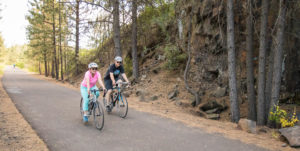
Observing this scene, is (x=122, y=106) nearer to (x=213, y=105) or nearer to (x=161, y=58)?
(x=213, y=105)

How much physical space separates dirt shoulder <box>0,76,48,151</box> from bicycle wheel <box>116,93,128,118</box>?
280 centimetres

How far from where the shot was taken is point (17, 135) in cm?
528

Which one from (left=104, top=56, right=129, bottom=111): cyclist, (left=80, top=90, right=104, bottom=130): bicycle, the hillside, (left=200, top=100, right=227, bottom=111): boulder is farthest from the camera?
(left=200, top=100, right=227, bottom=111): boulder

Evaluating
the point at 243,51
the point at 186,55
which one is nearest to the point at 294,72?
the point at 243,51

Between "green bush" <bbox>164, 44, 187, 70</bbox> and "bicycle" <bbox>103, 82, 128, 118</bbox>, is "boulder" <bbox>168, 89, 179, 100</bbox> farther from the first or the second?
"bicycle" <bbox>103, 82, 128, 118</bbox>

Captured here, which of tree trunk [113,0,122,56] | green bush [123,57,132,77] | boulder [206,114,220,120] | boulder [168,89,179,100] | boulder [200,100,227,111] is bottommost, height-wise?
boulder [206,114,220,120]

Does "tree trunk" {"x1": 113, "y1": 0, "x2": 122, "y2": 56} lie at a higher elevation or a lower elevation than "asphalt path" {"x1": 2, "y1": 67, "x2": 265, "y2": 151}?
higher

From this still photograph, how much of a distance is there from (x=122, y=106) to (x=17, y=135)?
322 cm

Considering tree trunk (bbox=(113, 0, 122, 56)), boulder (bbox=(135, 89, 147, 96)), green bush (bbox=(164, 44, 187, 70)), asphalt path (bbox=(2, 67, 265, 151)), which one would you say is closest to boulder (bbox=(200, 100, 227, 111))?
boulder (bbox=(135, 89, 147, 96))

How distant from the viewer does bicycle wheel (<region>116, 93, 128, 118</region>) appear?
7305 mm

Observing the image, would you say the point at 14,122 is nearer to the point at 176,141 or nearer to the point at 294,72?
the point at 176,141

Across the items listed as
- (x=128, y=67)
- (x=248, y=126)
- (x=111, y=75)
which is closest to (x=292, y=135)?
(x=248, y=126)

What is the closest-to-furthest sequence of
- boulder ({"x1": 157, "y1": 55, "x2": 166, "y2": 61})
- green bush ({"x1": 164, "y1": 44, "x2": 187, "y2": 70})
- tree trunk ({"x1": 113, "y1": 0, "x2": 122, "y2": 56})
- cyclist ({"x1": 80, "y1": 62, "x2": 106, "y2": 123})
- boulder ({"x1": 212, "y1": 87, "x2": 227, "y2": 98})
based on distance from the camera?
1. cyclist ({"x1": 80, "y1": 62, "x2": 106, "y2": 123})
2. boulder ({"x1": 212, "y1": 87, "x2": 227, "y2": 98})
3. tree trunk ({"x1": 113, "y1": 0, "x2": 122, "y2": 56})
4. green bush ({"x1": 164, "y1": 44, "x2": 187, "y2": 70})
5. boulder ({"x1": 157, "y1": 55, "x2": 166, "y2": 61})

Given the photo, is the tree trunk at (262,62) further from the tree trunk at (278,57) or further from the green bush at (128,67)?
the green bush at (128,67)
